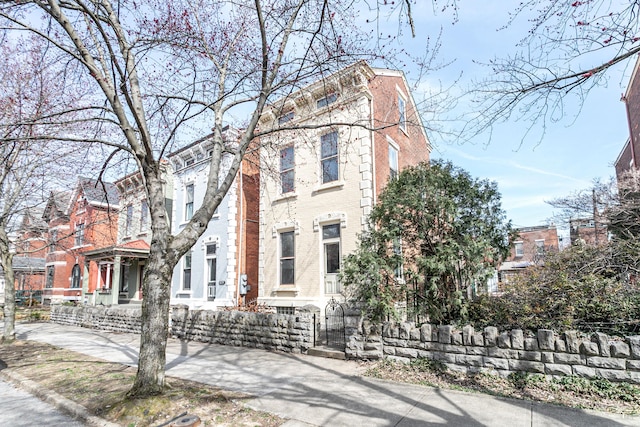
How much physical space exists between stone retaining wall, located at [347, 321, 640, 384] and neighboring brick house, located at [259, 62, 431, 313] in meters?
5.21

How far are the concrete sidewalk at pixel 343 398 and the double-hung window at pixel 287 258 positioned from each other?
17.6ft

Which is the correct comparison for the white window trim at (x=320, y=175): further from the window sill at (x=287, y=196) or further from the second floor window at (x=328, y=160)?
the window sill at (x=287, y=196)

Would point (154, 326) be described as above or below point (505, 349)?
above

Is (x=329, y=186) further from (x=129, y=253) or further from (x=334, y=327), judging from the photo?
(x=129, y=253)

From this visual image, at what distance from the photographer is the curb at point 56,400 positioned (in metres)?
4.94

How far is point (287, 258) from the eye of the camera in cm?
1444

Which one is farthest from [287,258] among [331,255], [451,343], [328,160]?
[451,343]

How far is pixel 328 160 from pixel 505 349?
371 inches

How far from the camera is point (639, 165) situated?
57.6ft

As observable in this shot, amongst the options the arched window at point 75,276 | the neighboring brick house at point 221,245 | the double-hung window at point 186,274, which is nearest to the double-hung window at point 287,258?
the neighboring brick house at point 221,245

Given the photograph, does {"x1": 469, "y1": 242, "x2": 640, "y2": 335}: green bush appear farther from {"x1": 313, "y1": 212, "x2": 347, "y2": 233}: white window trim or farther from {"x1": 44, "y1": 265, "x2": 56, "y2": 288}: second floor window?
{"x1": 44, "y1": 265, "x2": 56, "y2": 288}: second floor window

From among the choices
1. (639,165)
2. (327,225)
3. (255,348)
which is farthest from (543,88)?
(639,165)

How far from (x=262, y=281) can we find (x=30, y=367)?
25.7ft

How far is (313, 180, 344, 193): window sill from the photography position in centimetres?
1315
